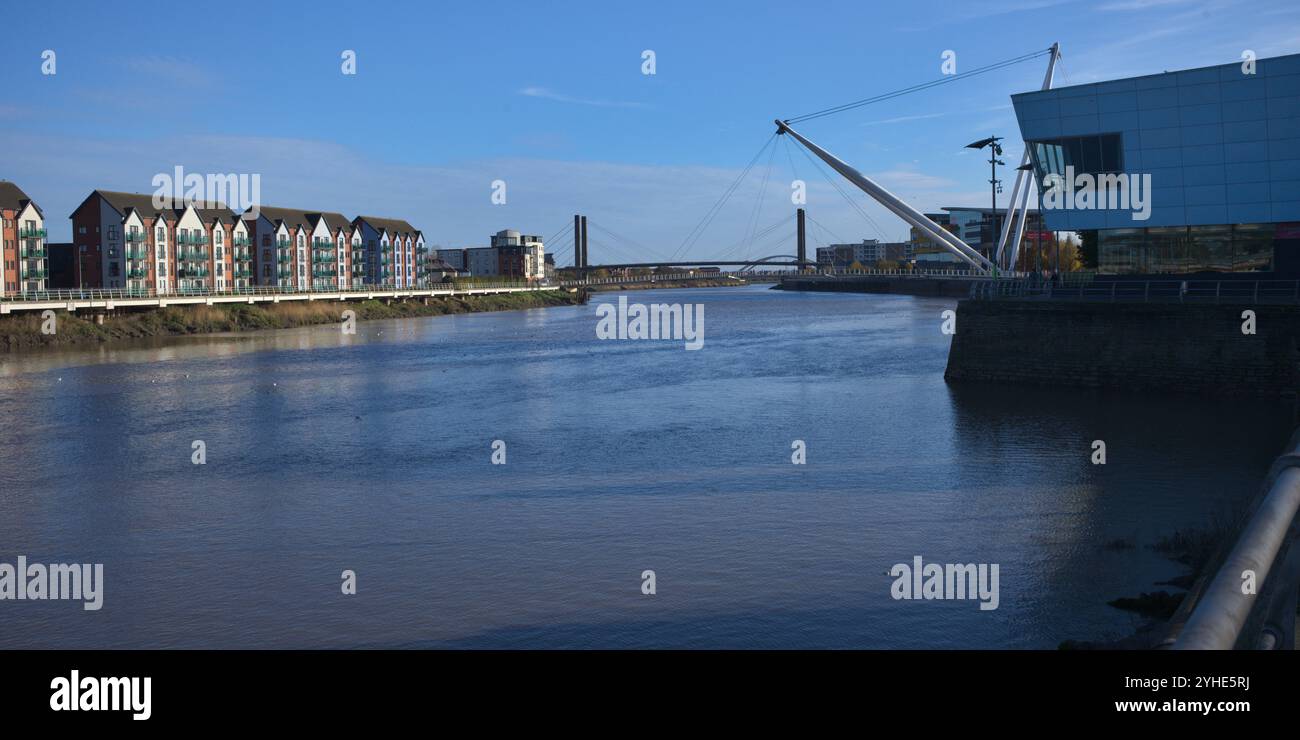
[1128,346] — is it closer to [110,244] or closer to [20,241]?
[20,241]

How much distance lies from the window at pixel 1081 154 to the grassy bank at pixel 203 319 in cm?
4526

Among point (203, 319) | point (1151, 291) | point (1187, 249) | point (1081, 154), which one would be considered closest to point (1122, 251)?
point (1187, 249)

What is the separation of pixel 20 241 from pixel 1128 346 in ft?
213

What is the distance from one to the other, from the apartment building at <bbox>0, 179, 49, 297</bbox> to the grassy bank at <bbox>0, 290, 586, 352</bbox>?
11.0 meters

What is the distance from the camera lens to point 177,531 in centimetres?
1609

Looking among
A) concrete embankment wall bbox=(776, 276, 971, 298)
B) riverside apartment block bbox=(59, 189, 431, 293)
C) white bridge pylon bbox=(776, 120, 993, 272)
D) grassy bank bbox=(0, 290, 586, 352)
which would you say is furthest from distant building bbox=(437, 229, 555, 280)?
white bridge pylon bbox=(776, 120, 993, 272)

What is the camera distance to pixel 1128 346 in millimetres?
29719

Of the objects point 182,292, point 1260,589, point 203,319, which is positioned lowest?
point 1260,589

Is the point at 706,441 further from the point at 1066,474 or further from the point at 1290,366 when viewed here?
the point at 1290,366

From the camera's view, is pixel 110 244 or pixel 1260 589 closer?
pixel 1260 589

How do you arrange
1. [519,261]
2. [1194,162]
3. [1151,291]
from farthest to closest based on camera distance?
[519,261], [1194,162], [1151,291]

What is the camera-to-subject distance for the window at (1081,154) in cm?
3825

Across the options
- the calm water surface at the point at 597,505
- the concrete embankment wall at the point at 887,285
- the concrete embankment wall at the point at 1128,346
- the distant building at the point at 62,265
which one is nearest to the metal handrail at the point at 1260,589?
the calm water surface at the point at 597,505

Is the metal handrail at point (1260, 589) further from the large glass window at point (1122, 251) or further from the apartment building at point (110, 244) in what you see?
the apartment building at point (110, 244)
